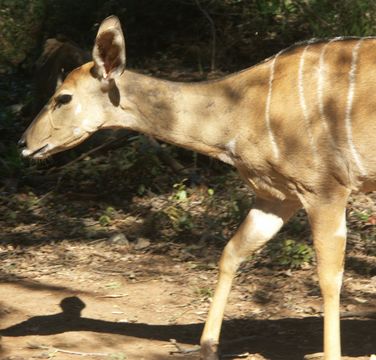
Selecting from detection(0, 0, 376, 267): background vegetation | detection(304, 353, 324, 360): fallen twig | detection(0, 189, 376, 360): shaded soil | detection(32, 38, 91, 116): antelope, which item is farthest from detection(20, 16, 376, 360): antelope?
detection(32, 38, 91, 116): antelope

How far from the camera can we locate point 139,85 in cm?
514

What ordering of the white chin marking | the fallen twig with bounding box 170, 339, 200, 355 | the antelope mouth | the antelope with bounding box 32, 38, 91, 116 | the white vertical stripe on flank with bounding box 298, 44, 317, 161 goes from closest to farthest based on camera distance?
the white vertical stripe on flank with bounding box 298, 44, 317, 161, the white chin marking, the antelope mouth, the fallen twig with bounding box 170, 339, 200, 355, the antelope with bounding box 32, 38, 91, 116

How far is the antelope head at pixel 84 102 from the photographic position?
5020 millimetres

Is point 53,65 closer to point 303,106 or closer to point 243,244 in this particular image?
point 243,244

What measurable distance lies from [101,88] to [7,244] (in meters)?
2.92

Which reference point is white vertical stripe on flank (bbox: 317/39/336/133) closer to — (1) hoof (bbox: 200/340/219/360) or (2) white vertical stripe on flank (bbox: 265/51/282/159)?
(2) white vertical stripe on flank (bbox: 265/51/282/159)

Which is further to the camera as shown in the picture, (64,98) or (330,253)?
(64,98)

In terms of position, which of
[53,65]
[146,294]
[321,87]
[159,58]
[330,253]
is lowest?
[330,253]

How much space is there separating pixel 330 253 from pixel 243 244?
0.64 metres

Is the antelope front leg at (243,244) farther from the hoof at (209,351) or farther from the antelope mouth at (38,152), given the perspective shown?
the antelope mouth at (38,152)

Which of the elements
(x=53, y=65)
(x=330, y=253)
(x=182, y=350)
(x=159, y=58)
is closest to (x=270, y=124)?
(x=330, y=253)

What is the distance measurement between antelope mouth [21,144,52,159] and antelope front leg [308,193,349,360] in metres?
1.51

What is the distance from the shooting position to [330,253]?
4.90 metres

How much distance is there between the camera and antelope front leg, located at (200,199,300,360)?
5293mm
